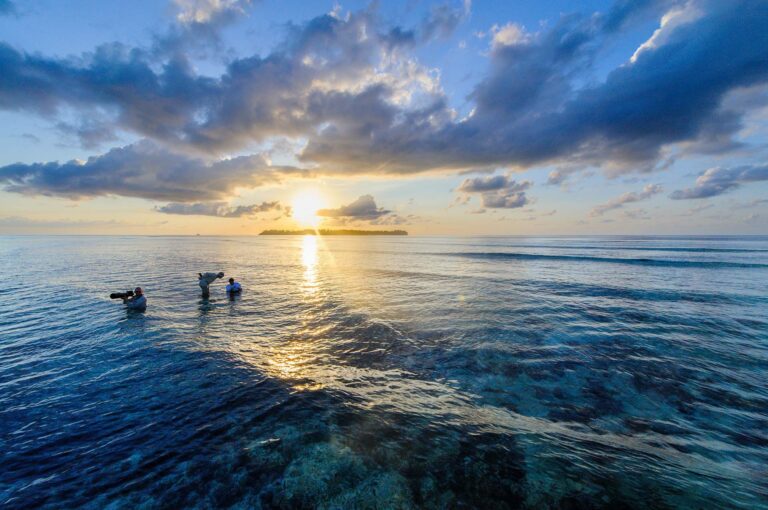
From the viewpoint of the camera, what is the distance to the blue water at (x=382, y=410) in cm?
739

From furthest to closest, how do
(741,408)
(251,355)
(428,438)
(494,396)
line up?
(251,355) < (494,396) < (741,408) < (428,438)

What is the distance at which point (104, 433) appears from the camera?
9.37 m

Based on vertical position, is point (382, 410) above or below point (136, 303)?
below

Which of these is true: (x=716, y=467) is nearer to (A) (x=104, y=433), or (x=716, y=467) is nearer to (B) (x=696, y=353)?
(B) (x=696, y=353)

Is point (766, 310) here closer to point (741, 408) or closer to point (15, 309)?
point (741, 408)

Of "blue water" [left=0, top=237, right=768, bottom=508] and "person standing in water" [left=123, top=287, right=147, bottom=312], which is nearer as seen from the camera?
"blue water" [left=0, top=237, right=768, bottom=508]

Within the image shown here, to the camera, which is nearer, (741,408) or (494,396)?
(741,408)

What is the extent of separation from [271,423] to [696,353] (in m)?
22.0

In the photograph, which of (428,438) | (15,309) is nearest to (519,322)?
(428,438)

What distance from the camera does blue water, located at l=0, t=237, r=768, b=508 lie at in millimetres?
7387

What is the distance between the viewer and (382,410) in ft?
35.0

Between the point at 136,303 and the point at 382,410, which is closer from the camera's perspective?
the point at 382,410

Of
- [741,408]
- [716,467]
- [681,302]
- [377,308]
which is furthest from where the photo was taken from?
[681,302]

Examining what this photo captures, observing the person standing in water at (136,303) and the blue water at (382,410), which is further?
the person standing in water at (136,303)
